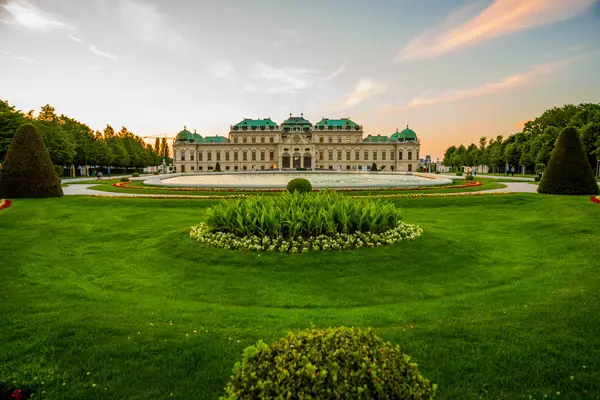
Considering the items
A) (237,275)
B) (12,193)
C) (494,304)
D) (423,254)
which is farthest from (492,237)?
(12,193)

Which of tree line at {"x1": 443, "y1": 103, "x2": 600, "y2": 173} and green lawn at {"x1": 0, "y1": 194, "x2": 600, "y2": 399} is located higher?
tree line at {"x1": 443, "y1": 103, "x2": 600, "y2": 173}

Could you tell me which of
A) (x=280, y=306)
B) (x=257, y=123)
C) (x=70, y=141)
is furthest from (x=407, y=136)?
(x=280, y=306)

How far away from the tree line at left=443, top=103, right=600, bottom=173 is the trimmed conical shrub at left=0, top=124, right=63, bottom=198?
49911mm

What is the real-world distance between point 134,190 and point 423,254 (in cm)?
Answer: 2644

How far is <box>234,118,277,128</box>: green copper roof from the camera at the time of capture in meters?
111

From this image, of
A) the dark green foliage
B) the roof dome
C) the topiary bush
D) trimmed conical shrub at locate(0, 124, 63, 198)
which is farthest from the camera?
the roof dome

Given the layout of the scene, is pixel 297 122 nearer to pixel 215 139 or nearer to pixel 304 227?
pixel 215 139

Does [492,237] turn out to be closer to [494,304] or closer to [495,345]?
[494,304]

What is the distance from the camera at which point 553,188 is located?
24469 mm

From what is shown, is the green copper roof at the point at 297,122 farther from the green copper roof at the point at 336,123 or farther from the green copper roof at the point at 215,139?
→ the green copper roof at the point at 215,139

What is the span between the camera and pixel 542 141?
60.2 meters

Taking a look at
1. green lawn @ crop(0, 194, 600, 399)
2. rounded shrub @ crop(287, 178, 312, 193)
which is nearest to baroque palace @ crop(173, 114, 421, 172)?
rounded shrub @ crop(287, 178, 312, 193)

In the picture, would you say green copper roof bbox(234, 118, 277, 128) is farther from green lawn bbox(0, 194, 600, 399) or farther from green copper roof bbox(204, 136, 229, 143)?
green lawn bbox(0, 194, 600, 399)

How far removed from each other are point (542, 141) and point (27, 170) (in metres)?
65.1
